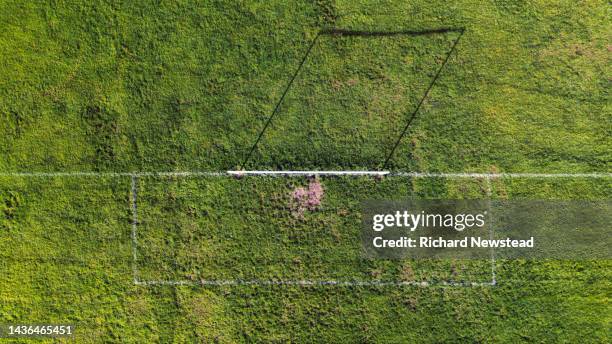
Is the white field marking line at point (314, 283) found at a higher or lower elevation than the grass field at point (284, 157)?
lower

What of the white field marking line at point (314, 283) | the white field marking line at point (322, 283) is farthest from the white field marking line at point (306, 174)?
the white field marking line at point (314, 283)

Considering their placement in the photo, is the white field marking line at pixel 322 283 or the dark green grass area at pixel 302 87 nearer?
the white field marking line at pixel 322 283

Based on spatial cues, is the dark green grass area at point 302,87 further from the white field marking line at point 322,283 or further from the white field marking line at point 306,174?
the white field marking line at point 322,283

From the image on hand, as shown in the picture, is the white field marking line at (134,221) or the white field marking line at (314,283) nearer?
the white field marking line at (314,283)

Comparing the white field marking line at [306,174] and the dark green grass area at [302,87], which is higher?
the dark green grass area at [302,87]

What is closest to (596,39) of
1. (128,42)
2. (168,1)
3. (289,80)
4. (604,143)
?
(604,143)

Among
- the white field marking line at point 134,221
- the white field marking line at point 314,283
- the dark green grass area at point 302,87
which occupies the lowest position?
the white field marking line at point 314,283

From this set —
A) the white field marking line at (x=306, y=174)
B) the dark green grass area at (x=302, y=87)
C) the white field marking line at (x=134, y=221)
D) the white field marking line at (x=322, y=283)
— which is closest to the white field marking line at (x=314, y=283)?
the white field marking line at (x=322, y=283)

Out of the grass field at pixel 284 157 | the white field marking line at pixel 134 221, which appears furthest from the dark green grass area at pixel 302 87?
the white field marking line at pixel 134 221

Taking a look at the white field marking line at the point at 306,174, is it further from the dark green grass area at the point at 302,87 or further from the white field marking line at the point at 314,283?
the white field marking line at the point at 314,283

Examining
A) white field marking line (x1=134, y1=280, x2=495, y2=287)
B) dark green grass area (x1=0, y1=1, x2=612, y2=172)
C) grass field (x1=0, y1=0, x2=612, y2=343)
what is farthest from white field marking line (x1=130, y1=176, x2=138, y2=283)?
dark green grass area (x1=0, y1=1, x2=612, y2=172)
